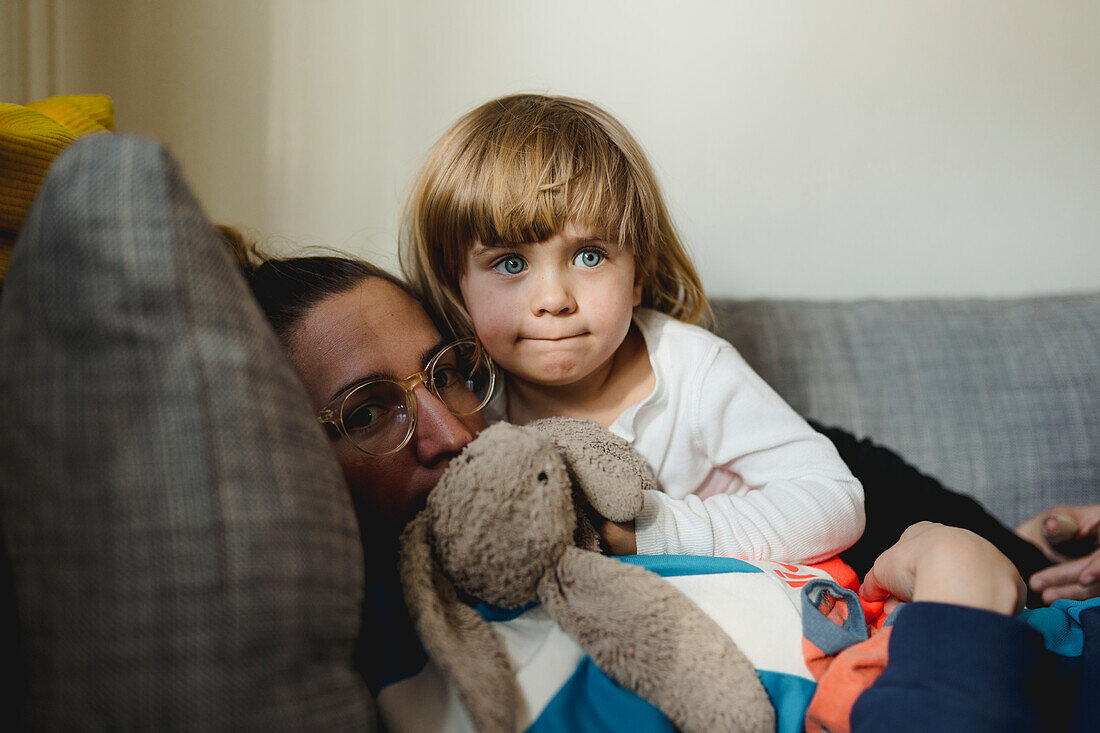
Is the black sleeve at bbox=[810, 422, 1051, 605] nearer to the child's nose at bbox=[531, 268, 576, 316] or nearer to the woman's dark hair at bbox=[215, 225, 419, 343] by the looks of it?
the child's nose at bbox=[531, 268, 576, 316]

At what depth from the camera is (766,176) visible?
59.2 inches

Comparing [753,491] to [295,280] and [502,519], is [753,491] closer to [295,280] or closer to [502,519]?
[502,519]

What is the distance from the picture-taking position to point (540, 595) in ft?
1.93

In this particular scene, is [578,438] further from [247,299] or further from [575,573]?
[247,299]

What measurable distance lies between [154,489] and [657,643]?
1.21 feet

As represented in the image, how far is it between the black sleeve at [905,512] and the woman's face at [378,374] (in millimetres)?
599

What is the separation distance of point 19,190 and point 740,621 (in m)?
0.79

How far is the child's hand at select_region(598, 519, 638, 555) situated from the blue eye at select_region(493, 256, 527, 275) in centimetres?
36

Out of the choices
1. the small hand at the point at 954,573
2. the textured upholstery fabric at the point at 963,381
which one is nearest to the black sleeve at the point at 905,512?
the textured upholstery fabric at the point at 963,381

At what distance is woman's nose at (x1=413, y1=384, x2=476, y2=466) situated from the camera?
0.75 m

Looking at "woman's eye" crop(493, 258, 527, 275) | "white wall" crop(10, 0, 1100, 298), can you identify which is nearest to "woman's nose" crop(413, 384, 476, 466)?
"woman's eye" crop(493, 258, 527, 275)

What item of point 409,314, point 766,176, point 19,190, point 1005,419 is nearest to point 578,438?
point 409,314

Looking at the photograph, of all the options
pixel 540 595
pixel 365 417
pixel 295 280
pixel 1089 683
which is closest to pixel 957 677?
pixel 1089 683

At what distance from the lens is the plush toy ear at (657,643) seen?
20.6 inches
